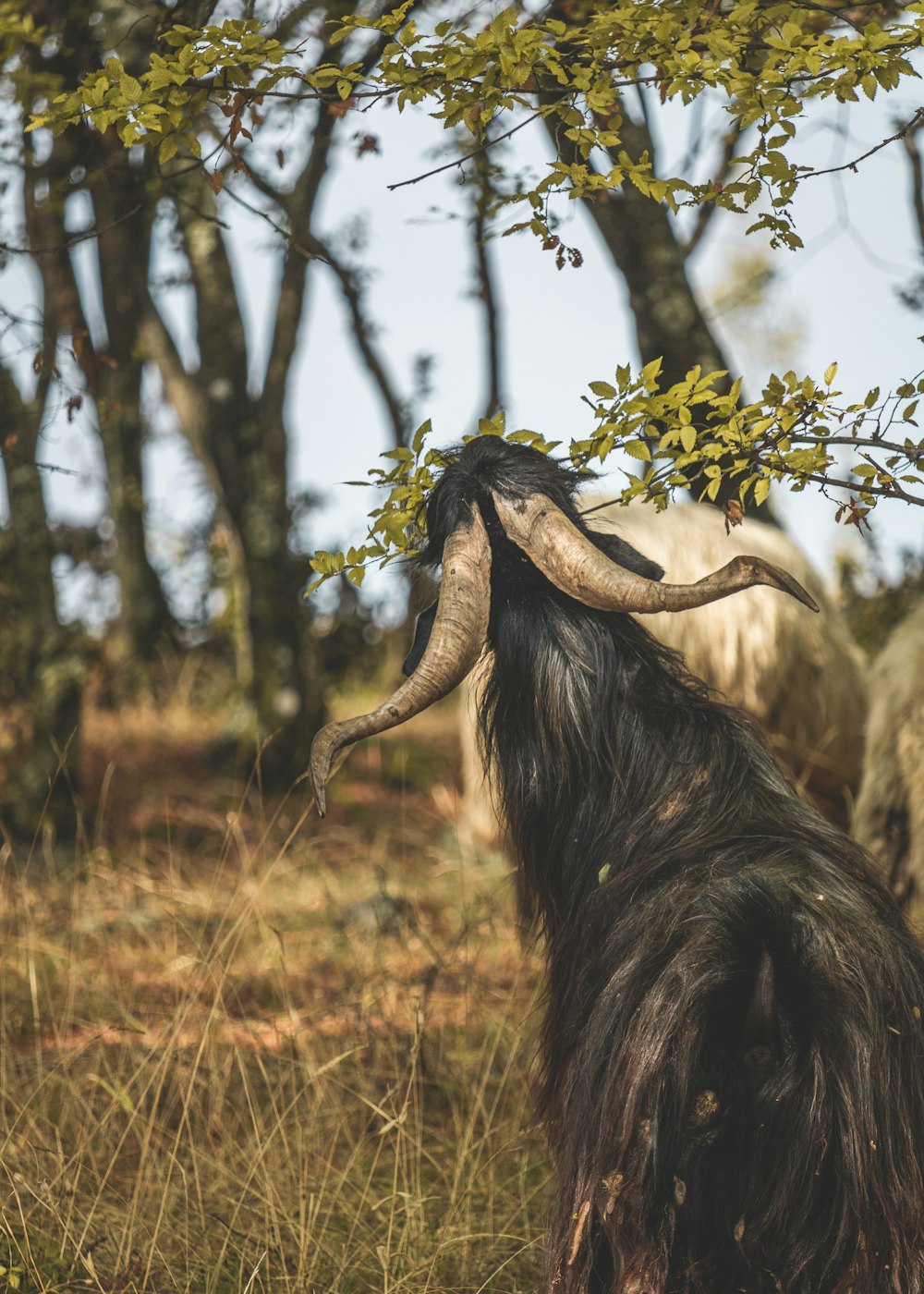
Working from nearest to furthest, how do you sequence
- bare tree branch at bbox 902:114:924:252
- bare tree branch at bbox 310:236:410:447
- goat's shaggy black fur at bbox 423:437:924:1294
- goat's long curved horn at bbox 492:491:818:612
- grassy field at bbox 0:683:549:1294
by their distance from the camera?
goat's shaggy black fur at bbox 423:437:924:1294, goat's long curved horn at bbox 492:491:818:612, grassy field at bbox 0:683:549:1294, bare tree branch at bbox 902:114:924:252, bare tree branch at bbox 310:236:410:447

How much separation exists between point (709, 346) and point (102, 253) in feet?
20.0

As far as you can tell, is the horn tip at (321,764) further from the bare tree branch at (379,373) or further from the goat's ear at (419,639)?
the bare tree branch at (379,373)

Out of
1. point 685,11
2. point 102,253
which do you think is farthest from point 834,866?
point 102,253

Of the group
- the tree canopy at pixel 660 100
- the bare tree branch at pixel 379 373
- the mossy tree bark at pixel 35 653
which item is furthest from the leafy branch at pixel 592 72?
the bare tree branch at pixel 379 373

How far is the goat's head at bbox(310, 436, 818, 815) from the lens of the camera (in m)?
2.54

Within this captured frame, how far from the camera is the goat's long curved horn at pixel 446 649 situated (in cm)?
254

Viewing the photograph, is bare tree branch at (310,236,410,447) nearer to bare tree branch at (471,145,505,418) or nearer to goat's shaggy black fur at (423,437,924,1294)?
bare tree branch at (471,145,505,418)

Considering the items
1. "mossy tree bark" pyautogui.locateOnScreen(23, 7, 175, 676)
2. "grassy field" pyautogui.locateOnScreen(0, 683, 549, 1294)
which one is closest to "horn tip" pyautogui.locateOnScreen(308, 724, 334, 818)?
"grassy field" pyautogui.locateOnScreen(0, 683, 549, 1294)

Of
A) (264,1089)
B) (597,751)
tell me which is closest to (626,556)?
(597,751)

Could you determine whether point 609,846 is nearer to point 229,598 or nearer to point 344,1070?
point 344,1070

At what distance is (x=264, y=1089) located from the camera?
4445 millimetres

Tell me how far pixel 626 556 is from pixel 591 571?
26 cm

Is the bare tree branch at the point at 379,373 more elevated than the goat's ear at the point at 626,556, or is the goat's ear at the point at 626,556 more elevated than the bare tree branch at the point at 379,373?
the bare tree branch at the point at 379,373

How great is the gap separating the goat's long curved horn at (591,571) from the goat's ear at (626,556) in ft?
0.35
